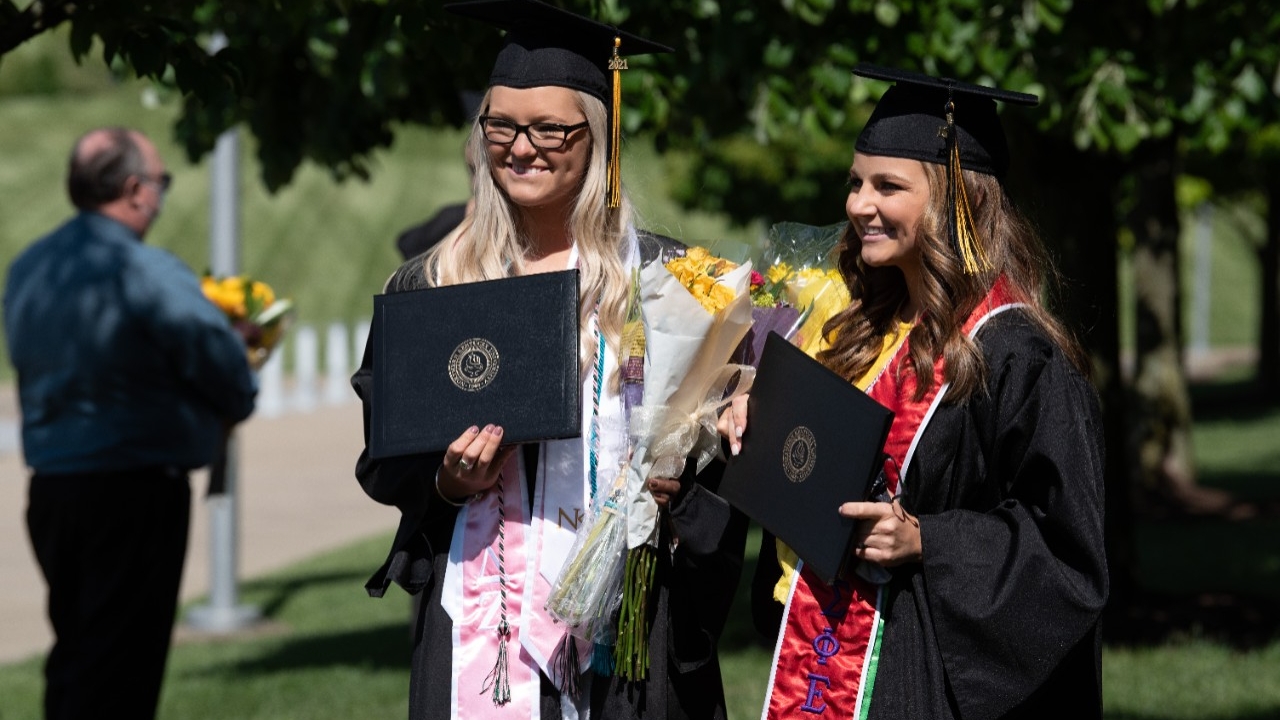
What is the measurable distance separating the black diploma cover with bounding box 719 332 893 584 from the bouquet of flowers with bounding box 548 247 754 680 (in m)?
0.09

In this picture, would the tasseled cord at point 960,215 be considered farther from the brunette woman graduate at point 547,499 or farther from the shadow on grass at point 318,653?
the shadow on grass at point 318,653

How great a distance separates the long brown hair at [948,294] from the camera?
2879 millimetres

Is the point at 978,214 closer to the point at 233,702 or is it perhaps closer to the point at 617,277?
the point at 617,277

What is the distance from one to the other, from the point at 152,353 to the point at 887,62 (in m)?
3.04

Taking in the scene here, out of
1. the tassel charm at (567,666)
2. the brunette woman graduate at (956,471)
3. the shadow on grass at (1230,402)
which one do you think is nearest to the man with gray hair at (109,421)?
the tassel charm at (567,666)

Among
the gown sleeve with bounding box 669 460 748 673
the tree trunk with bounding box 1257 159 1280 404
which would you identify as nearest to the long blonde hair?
the gown sleeve with bounding box 669 460 748 673

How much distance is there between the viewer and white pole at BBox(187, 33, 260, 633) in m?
9.13

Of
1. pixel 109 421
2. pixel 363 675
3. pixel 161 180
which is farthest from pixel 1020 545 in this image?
pixel 363 675

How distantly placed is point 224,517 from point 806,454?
6.81 meters

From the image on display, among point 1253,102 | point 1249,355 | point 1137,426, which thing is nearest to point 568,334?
point 1253,102

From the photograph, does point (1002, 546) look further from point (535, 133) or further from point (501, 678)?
point (535, 133)

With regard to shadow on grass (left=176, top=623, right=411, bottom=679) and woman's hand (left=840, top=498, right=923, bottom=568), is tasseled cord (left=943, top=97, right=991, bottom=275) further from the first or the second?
shadow on grass (left=176, top=623, right=411, bottom=679)

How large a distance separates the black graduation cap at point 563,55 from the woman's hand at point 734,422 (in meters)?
0.47

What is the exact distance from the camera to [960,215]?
9.48ft
